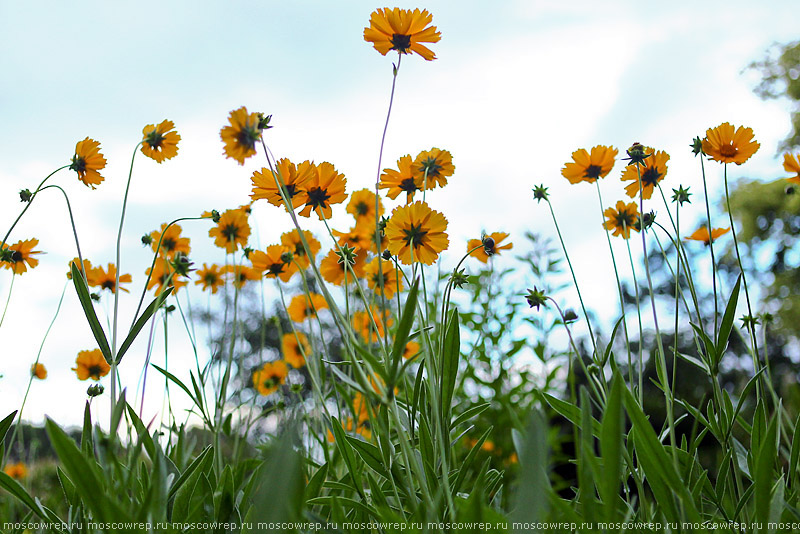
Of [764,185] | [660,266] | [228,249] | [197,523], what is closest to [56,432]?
[197,523]

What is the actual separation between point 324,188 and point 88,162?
0.48 metres

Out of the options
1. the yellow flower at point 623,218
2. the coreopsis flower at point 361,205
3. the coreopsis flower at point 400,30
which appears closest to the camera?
the coreopsis flower at point 400,30

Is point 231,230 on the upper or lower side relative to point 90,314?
upper

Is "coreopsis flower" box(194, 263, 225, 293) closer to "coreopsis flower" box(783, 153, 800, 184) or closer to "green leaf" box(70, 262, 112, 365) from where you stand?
"green leaf" box(70, 262, 112, 365)

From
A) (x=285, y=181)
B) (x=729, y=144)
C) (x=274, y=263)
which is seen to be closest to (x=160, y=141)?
(x=285, y=181)

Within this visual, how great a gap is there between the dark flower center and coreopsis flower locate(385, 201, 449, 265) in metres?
0.24

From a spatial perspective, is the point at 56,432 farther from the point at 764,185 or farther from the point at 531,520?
the point at 764,185

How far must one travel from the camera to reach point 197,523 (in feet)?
2.33

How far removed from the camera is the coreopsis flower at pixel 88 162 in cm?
103

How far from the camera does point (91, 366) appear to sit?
148 cm

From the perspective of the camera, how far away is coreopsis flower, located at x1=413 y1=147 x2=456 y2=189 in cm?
100

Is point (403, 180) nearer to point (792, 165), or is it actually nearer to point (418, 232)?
point (418, 232)

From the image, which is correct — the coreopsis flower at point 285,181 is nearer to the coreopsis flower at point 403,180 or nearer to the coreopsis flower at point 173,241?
the coreopsis flower at point 403,180

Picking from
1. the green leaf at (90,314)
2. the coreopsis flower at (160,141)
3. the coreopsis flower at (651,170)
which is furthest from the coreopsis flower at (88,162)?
the coreopsis flower at (651,170)
